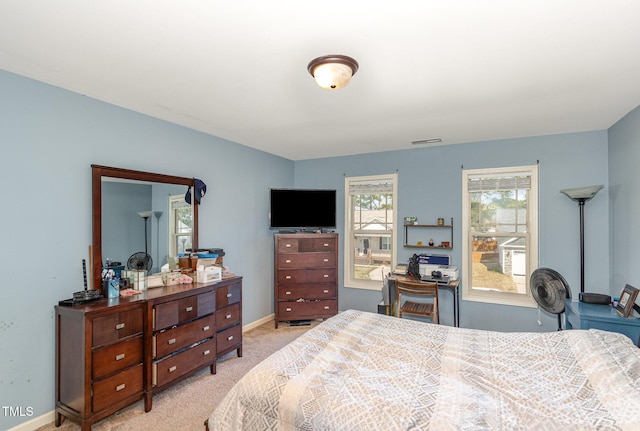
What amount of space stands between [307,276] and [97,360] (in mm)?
2655

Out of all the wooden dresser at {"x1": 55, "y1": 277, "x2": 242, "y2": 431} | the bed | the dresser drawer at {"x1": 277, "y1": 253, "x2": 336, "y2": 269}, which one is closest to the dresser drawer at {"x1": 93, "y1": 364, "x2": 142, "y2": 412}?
the wooden dresser at {"x1": 55, "y1": 277, "x2": 242, "y2": 431}

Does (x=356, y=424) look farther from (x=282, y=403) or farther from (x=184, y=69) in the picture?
(x=184, y=69)

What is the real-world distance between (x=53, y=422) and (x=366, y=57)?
345cm

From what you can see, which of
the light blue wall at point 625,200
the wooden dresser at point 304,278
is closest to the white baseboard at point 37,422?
the wooden dresser at point 304,278

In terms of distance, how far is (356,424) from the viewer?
4.45ft

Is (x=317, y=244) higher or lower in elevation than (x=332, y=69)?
lower

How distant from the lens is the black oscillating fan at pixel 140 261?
289cm

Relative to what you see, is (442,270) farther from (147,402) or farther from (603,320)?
(147,402)

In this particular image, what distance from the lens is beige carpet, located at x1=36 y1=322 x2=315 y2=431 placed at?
2303 mm

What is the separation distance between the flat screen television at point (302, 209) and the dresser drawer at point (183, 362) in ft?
6.52

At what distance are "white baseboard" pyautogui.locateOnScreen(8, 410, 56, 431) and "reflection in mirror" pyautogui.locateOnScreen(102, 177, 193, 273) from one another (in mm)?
1180

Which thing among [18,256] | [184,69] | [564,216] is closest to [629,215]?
[564,216]

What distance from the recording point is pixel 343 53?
6.31 feet

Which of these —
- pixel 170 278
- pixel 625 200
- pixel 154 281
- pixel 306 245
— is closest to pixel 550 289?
pixel 625 200
